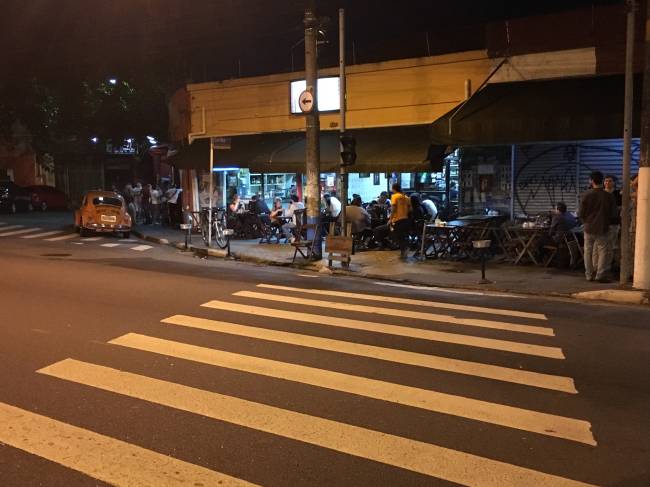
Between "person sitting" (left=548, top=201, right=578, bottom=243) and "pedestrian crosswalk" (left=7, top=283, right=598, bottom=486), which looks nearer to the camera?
"pedestrian crosswalk" (left=7, top=283, right=598, bottom=486)

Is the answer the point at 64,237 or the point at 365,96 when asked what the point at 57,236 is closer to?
the point at 64,237

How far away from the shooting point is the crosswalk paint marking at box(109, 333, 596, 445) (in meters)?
4.87

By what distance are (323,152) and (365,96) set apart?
7.10 feet

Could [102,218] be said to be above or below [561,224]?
below

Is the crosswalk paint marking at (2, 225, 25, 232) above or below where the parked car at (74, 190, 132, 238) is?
below

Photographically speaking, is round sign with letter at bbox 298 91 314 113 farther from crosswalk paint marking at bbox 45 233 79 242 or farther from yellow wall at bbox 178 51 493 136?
crosswalk paint marking at bbox 45 233 79 242

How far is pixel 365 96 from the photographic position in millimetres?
18594

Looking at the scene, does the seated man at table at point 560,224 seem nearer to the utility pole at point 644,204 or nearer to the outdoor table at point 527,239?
the outdoor table at point 527,239

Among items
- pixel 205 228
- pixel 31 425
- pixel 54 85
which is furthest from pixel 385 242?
pixel 54 85

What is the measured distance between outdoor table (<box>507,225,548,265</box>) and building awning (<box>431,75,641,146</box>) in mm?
1933

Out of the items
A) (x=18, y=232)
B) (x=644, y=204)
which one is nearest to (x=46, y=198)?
(x=18, y=232)

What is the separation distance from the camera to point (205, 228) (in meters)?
19.4

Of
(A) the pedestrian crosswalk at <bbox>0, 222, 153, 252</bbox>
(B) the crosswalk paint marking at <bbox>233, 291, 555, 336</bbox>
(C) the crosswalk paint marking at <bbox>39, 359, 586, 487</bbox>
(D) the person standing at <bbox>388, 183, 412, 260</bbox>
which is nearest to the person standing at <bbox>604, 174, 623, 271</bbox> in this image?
(B) the crosswalk paint marking at <bbox>233, 291, 555, 336</bbox>

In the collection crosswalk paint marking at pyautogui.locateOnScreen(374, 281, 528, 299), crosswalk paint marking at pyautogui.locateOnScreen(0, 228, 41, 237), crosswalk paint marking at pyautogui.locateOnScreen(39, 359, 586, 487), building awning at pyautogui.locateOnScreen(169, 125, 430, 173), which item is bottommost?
crosswalk paint marking at pyautogui.locateOnScreen(374, 281, 528, 299)
